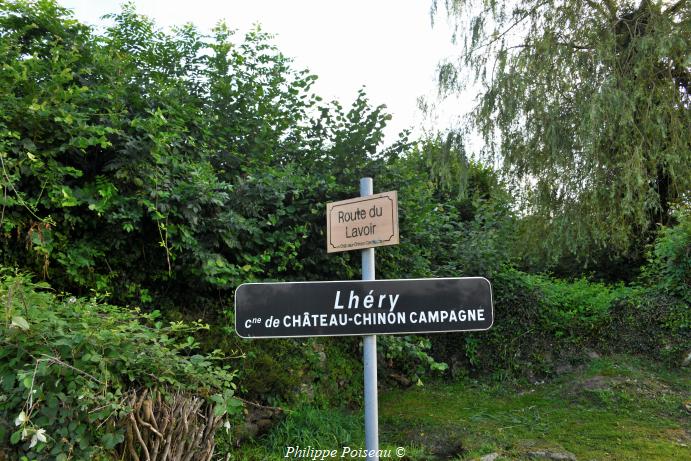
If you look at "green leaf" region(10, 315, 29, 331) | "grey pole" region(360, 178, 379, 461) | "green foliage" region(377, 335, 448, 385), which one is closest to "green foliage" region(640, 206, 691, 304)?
"green foliage" region(377, 335, 448, 385)

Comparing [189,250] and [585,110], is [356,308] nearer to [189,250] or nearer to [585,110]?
[189,250]

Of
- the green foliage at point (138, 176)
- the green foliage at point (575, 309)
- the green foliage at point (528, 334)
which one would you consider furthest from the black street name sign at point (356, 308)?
the green foliage at point (575, 309)

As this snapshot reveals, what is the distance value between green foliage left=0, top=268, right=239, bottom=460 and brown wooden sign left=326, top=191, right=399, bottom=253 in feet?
3.54

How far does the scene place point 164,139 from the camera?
15.1 feet

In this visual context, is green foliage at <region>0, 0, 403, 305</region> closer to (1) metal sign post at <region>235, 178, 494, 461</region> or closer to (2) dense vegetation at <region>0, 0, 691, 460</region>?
(2) dense vegetation at <region>0, 0, 691, 460</region>

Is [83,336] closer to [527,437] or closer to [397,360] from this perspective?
[527,437]

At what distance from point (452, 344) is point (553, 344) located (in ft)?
4.43

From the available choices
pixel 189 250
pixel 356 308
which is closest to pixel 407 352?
pixel 189 250

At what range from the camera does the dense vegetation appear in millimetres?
2990

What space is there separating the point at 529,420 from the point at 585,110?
4603 mm

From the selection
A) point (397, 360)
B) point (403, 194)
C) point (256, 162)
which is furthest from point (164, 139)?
point (397, 360)

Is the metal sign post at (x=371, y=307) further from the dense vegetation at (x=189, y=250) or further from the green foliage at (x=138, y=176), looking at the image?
the green foliage at (x=138, y=176)

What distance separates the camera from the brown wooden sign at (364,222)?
110 inches

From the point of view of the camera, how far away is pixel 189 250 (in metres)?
4.93
